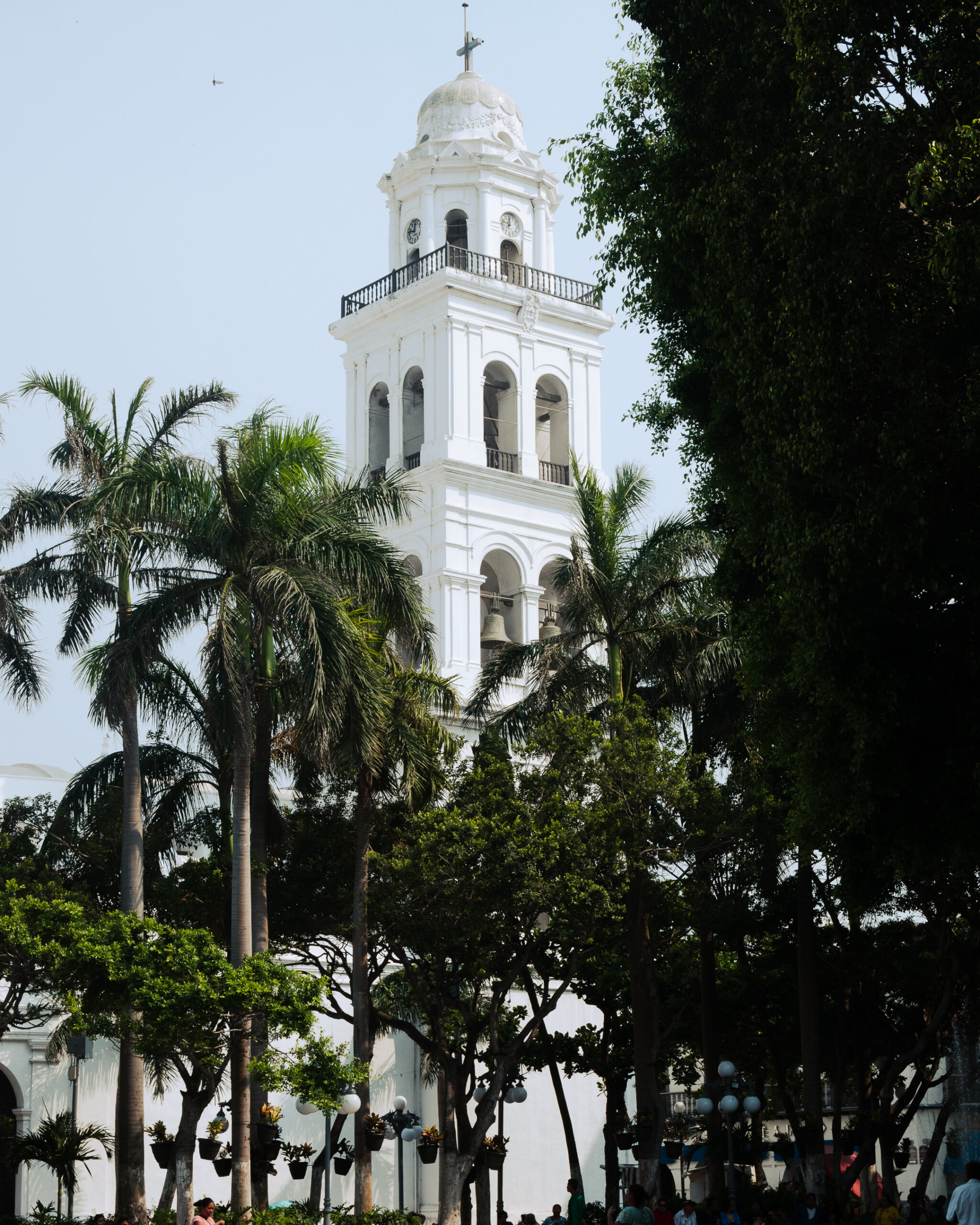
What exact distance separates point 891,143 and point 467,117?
111 ft

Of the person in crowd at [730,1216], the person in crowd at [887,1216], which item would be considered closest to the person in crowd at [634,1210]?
the person in crowd at [730,1216]

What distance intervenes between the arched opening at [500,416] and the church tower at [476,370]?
0.05 metres

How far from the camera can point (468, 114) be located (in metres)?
44.2

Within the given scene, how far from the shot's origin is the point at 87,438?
22.2 metres

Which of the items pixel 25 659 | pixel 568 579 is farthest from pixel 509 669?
pixel 25 659

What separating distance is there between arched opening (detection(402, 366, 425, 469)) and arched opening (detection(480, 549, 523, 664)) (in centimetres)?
333

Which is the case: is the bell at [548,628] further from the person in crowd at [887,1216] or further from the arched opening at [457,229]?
the person in crowd at [887,1216]

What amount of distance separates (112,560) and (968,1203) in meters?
13.0

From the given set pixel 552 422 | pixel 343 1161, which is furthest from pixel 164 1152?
pixel 552 422

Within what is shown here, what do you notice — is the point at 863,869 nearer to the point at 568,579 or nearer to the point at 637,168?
the point at 637,168

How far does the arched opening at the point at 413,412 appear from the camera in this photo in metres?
42.1

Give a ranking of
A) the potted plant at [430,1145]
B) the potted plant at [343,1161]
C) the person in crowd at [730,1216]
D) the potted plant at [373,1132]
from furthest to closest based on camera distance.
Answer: the potted plant at [430,1145] < the potted plant at [343,1161] < the potted plant at [373,1132] < the person in crowd at [730,1216]

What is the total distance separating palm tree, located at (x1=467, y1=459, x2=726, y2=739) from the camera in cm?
2409

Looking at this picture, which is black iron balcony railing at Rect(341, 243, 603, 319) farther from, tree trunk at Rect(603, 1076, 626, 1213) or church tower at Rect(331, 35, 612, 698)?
tree trunk at Rect(603, 1076, 626, 1213)
